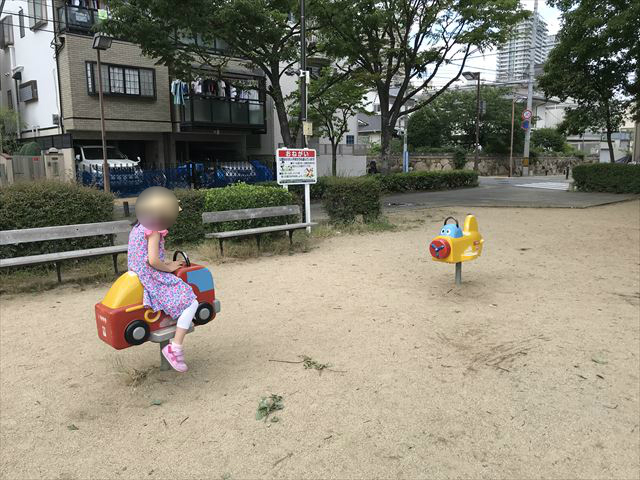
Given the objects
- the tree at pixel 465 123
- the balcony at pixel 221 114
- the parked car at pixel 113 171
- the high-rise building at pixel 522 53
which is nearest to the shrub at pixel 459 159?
the tree at pixel 465 123

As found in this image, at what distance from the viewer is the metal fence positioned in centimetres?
1872

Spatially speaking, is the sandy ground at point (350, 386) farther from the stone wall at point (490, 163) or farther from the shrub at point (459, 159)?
the shrub at point (459, 159)

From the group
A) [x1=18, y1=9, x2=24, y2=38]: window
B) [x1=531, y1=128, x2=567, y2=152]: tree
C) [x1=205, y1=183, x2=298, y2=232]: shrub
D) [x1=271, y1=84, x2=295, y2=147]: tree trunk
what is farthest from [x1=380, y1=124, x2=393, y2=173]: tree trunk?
[x1=531, y1=128, x2=567, y2=152]: tree

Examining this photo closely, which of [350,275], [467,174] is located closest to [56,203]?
[350,275]

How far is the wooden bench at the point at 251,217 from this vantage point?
8055 mm

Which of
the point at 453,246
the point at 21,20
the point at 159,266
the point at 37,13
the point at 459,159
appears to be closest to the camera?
the point at 159,266

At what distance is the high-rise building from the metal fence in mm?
11413

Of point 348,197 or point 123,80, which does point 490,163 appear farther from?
point 348,197

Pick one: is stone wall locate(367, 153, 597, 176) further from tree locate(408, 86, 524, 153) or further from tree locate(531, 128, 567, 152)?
tree locate(531, 128, 567, 152)

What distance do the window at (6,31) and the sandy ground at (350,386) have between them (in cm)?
2393

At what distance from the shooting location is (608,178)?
20.5 m

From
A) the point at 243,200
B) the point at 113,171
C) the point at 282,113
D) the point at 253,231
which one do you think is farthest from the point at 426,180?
the point at 253,231

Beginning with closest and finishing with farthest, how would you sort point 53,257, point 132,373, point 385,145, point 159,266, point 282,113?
point 159,266 < point 132,373 < point 53,257 < point 282,113 < point 385,145

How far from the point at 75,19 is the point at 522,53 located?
37.3 metres
